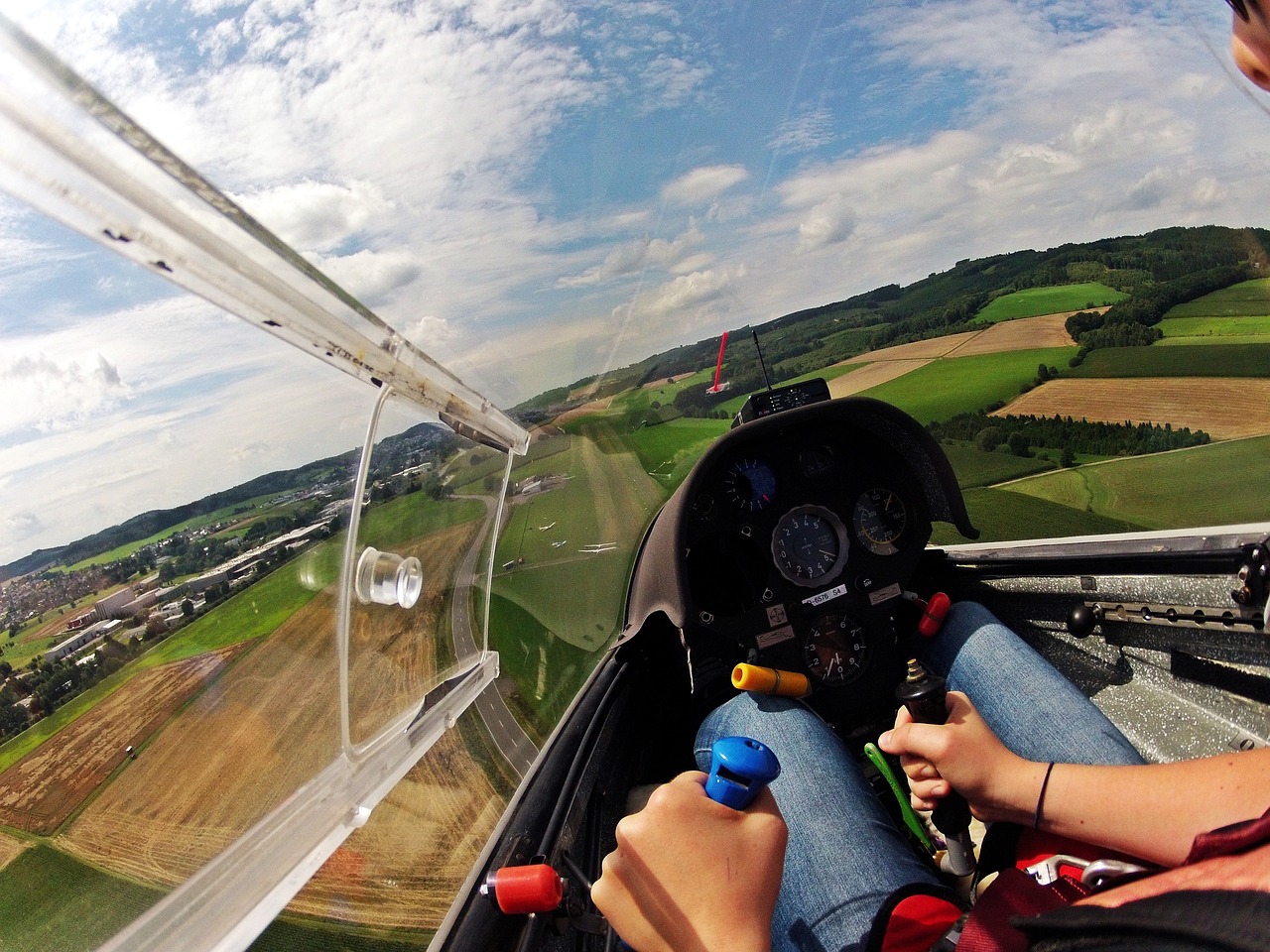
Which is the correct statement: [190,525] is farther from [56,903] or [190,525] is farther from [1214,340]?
[1214,340]

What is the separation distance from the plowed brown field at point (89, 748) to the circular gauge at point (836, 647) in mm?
2276

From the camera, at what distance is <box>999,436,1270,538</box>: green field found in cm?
180

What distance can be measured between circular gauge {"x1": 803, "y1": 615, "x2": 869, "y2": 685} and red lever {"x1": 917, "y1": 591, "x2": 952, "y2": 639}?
A: 33 centimetres

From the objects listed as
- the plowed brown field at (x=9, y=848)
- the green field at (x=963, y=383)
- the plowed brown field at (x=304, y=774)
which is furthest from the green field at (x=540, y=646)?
the green field at (x=963, y=383)

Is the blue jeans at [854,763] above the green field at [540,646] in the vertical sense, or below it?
below

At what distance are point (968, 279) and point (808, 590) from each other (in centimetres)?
124

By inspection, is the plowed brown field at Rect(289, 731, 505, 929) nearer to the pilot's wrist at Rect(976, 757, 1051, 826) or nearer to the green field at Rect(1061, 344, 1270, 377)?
the pilot's wrist at Rect(976, 757, 1051, 826)

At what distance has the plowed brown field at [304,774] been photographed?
0.75 m

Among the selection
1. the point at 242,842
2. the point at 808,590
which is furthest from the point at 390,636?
the point at 808,590

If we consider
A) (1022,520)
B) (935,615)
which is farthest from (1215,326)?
(935,615)

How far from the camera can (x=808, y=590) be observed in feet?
9.00

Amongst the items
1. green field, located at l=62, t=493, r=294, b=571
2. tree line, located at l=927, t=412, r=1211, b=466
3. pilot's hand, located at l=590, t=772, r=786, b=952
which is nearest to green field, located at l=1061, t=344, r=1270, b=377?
tree line, located at l=927, t=412, r=1211, b=466

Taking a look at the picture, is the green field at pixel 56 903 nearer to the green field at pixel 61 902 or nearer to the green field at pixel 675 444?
the green field at pixel 61 902

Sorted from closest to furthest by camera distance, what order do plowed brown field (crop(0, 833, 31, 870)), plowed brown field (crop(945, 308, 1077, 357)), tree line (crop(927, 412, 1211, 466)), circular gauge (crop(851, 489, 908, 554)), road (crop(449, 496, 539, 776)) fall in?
1. plowed brown field (crop(0, 833, 31, 870))
2. road (crop(449, 496, 539, 776))
3. tree line (crop(927, 412, 1211, 466))
4. plowed brown field (crop(945, 308, 1077, 357))
5. circular gauge (crop(851, 489, 908, 554))
